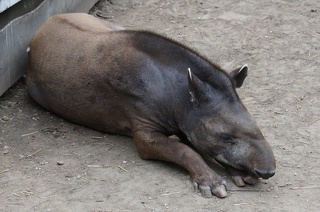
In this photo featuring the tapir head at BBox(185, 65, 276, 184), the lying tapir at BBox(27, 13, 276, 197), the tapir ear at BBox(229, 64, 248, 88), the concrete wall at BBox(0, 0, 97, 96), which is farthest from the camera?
the concrete wall at BBox(0, 0, 97, 96)

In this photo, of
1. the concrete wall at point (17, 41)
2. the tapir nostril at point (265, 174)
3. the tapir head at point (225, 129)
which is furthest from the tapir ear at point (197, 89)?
the concrete wall at point (17, 41)

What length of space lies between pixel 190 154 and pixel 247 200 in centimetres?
73

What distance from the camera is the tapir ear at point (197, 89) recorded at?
692 cm

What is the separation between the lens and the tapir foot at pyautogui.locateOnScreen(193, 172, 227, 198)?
662cm

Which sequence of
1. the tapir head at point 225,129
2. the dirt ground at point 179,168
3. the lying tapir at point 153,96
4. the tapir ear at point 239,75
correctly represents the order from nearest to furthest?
the dirt ground at point 179,168, the tapir head at point 225,129, the lying tapir at point 153,96, the tapir ear at point 239,75

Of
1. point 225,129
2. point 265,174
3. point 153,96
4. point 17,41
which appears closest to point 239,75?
point 225,129

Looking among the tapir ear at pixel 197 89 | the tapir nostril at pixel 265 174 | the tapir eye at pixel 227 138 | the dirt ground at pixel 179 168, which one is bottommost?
the dirt ground at pixel 179 168

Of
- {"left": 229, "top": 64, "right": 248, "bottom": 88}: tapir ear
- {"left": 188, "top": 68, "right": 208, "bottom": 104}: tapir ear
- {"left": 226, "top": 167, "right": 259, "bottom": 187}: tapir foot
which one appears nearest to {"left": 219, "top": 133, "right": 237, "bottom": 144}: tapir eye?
{"left": 226, "top": 167, "right": 259, "bottom": 187}: tapir foot

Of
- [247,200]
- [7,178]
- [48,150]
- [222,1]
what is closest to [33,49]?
[48,150]

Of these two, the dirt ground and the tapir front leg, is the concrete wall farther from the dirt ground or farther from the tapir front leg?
the tapir front leg

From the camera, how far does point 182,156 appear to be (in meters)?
6.92

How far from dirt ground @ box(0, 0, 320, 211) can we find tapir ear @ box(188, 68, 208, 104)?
0.73 meters

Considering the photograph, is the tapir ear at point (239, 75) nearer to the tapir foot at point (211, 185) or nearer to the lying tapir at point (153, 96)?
the lying tapir at point (153, 96)

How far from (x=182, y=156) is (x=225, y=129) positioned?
492 millimetres
